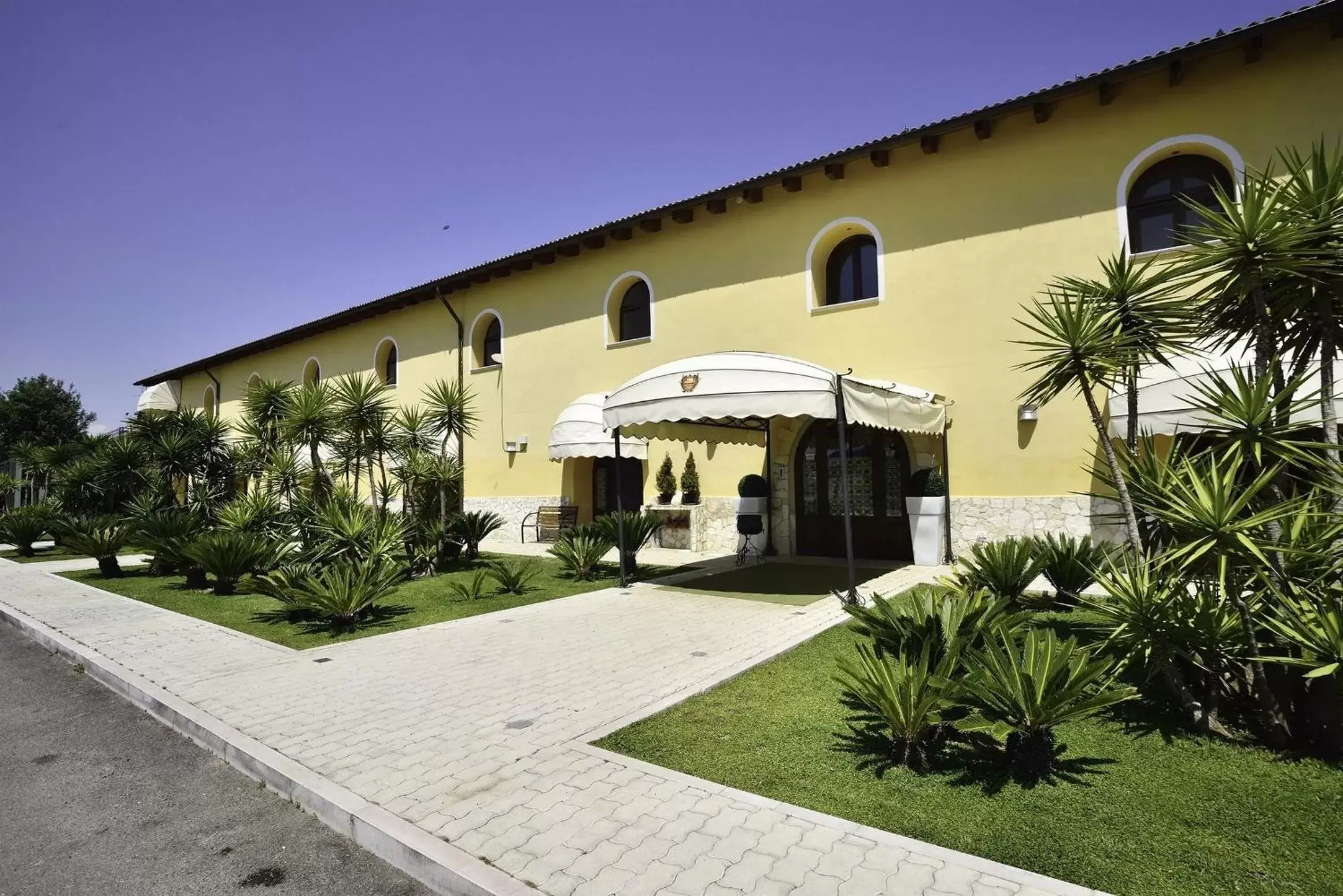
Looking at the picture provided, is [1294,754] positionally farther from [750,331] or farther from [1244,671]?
[750,331]

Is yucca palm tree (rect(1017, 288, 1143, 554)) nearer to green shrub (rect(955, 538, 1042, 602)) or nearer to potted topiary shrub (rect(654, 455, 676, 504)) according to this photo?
green shrub (rect(955, 538, 1042, 602))

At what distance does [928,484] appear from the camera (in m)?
13.4

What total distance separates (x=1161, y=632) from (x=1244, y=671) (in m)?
0.72

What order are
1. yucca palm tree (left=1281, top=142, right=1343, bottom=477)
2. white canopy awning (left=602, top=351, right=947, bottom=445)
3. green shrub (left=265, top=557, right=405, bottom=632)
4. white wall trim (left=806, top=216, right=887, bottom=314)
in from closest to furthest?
yucca palm tree (left=1281, top=142, right=1343, bottom=477) < green shrub (left=265, top=557, right=405, bottom=632) < white canopy awning (left=602, top=351, right=947, bottom=445) < white wall trim (left=806, top=216, right=887, bottom=314)

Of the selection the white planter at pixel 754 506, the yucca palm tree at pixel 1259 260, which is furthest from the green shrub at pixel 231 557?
the yucca palm tree at pixel 1259 260

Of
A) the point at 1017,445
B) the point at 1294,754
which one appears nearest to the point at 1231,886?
the point at 1294,754

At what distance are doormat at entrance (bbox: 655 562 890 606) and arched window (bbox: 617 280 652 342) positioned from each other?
780cm

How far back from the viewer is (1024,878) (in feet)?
10.6

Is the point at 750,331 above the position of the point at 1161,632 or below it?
above

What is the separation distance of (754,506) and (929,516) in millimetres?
3784

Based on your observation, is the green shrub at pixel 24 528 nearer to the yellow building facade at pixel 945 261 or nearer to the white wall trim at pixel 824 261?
the yellow building facade at pixel 945 261

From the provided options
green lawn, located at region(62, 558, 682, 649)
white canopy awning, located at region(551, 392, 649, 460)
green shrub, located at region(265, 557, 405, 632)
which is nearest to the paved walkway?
green lawn, located at region(62, 558, 682, 649)

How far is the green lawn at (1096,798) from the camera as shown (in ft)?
11.0

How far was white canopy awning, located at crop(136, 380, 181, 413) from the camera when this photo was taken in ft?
127
